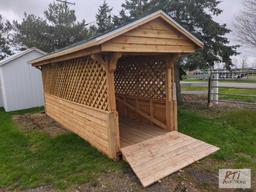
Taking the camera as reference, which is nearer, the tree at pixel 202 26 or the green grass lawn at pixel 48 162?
the green grass lawn at pixel 48 162

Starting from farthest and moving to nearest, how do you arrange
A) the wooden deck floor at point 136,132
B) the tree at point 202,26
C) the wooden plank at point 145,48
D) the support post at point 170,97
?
the tree at point 202,26, the support post at point 170,97, the wooden deck floor at point 136,132, the wooden plank at point 145,48

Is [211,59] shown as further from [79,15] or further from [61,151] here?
[79,15]

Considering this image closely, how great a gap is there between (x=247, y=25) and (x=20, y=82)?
40.5 feet

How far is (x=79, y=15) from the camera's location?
19.3 m

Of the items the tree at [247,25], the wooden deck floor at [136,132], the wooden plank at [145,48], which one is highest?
the tree at [247,25]

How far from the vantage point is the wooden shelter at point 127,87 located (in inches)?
151

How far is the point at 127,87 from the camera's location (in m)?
6.64

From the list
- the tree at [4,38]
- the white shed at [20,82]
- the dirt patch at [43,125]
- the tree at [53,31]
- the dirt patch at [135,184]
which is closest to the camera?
the dirt patch at [135,184]

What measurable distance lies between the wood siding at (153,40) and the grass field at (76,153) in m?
2.17

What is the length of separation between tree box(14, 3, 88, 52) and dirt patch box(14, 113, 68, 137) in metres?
9.81

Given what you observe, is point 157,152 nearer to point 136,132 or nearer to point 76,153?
point 136,132

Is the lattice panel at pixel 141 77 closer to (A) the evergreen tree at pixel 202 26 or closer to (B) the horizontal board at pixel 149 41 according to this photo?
(B) the horizontal board at pixel 149 41

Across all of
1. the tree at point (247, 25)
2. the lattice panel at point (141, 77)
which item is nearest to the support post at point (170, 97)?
the lattice panel at point (141, 77)

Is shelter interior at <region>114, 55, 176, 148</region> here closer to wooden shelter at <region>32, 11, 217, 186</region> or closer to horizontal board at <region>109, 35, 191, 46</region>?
wooden shelter at <region>32, 11, 217, 186</region>
